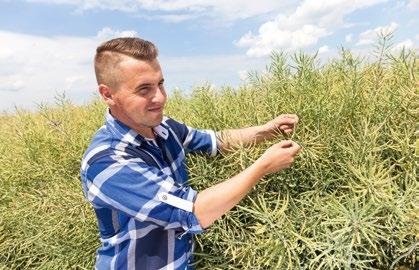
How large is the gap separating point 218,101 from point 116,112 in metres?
0.89

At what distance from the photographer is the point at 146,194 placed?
1953 mm

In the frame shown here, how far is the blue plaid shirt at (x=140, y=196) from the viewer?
6.43 feet

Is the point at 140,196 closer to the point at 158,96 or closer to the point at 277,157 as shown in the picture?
the point at 158,96

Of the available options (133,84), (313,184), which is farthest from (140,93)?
(313,184)

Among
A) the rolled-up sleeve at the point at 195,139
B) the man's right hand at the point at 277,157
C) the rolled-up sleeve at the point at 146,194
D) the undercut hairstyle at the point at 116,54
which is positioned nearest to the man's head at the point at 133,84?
the undercut hairstyle at the point at 116,54

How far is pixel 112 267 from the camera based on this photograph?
88.7 inches

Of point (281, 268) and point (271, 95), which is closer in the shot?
point (281, 268)

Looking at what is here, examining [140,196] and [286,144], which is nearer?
[140,196]

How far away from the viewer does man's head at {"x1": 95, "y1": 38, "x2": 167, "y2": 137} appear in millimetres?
2146

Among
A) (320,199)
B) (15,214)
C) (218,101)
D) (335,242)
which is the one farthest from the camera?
(15,214)

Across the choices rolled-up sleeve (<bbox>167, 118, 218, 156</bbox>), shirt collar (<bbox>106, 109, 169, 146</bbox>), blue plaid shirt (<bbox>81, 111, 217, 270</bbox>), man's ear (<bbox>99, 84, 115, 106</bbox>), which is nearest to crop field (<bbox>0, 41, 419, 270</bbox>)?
rolled-up sleeve (<bbox>167, 118, 218, 156</bbox>)

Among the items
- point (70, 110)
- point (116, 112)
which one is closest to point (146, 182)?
point (116, 112)

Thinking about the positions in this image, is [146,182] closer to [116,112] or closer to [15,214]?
[116,112]

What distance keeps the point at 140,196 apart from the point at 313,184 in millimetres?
820
